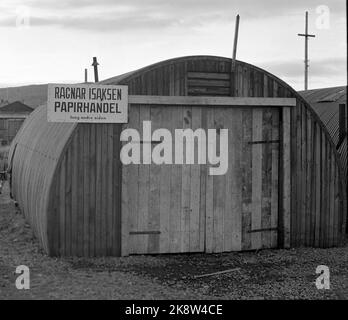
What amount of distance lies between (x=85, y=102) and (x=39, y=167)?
7.01 ft

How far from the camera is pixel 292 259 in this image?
10188 mm

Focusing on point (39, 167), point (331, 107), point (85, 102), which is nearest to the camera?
point (85, 102)

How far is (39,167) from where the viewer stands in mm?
11359

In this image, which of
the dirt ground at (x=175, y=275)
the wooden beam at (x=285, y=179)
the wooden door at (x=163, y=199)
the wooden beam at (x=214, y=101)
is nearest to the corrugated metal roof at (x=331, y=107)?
the wooden beam at (x=285, y=179)

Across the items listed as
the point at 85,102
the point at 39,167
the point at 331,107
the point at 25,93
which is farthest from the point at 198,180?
the point at 25,93

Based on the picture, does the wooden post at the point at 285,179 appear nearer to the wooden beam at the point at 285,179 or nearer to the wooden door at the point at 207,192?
the wooden beam at the point at 285,179

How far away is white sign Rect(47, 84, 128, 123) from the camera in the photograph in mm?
9797

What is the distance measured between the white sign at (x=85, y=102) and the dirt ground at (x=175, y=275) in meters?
2.26

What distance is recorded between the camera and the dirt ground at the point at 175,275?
26.2 ft

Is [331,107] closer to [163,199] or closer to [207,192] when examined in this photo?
[207,192]

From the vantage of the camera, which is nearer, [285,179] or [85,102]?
[85,102]

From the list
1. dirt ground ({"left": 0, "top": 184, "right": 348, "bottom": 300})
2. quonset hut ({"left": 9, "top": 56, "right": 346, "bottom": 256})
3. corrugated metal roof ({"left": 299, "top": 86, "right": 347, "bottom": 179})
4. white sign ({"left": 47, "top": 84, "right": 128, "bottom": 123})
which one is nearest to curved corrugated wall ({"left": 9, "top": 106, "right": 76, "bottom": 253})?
quonset hut ({"left": 9, "top": 56, "right": 346, "bottom": 256})
